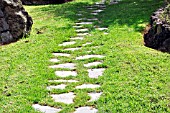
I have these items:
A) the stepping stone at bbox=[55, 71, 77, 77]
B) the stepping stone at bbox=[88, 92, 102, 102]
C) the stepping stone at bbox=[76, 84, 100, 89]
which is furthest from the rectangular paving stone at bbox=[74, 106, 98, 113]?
the stepping stone at bbox=[55, 71, 77, 77]

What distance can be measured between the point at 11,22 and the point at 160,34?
386 centimetres

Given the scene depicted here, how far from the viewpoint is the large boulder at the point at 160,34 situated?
8.14 meters

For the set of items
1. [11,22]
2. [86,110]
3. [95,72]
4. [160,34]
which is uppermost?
[11,22]

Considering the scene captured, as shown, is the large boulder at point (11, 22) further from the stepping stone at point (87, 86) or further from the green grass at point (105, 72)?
the stepping stone at point (87, 86)

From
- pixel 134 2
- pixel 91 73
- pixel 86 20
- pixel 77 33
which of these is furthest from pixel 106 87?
pixel 134 2

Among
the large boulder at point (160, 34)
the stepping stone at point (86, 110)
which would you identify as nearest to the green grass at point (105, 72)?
the stepping stone at point (86, 110)

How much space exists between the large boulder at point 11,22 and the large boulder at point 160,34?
129 inches

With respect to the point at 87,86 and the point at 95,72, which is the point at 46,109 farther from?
the point at 95,72

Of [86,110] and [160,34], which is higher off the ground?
[160,34]

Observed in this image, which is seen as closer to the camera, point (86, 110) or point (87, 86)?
point (86, 110)

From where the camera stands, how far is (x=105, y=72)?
21.8ft

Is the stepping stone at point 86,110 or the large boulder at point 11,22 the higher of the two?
the large boulder at point 11,22

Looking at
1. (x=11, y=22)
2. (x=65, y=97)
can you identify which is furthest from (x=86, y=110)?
(x=11, y=22)

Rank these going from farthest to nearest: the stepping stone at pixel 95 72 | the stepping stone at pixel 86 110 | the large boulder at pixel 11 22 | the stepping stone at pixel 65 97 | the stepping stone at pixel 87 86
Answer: the large boulder at pixel 11 22
the stepping stone at pixel 95 72
the stepping stone at pixel 87 86
the stepping stone at pixel 65 97
the stepping stone at pixel 86 110
